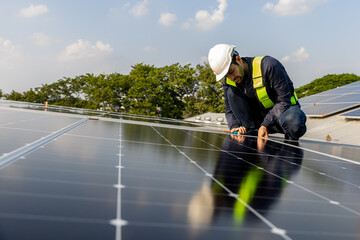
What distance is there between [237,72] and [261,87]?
77cm

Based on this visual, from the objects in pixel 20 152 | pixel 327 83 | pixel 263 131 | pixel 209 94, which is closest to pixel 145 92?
pixel 209 94

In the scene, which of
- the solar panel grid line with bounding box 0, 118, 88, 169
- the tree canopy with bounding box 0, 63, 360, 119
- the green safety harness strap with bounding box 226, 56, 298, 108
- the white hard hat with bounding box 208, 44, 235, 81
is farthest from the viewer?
the tree canopy with bounding box 0, 63, 360, 119

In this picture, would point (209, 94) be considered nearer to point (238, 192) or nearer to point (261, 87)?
point (261, 87)

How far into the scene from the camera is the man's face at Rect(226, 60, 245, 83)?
7703mm

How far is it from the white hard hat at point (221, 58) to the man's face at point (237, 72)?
0.22 metres

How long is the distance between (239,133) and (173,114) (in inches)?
1783

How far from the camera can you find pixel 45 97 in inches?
2477

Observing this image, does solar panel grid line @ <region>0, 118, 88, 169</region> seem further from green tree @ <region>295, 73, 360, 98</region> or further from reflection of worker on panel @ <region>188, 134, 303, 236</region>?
green tree @ <region>295, 73, 360, 98</region>

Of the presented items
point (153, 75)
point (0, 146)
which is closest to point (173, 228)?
point (0, 146)

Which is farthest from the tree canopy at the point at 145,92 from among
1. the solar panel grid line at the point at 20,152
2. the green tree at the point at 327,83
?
the solar panel grid line at the point at 20,152

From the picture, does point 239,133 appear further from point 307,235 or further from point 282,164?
point 307,235

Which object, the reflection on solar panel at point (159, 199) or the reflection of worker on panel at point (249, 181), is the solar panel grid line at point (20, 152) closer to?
the reflection on solar panel at point (159, 199)

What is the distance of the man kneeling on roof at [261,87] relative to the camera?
7.61 meters

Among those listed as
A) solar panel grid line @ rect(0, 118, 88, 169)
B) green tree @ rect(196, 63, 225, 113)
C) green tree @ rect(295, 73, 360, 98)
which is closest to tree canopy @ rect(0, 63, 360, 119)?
green tree @ rect(196, 63, 225, 113)
